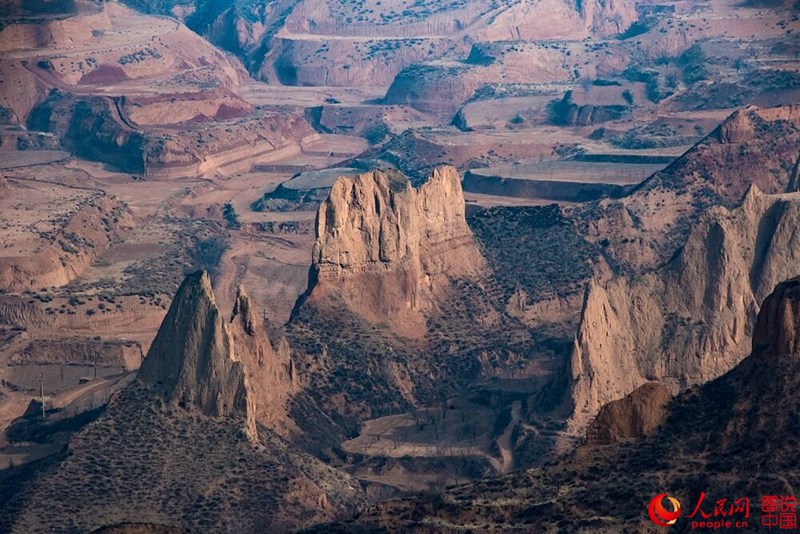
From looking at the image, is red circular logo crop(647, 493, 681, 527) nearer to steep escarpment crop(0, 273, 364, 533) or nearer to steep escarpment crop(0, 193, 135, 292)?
steep escarpment crop(0, 273, 364, 533)

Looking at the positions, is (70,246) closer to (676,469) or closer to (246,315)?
(246,315)

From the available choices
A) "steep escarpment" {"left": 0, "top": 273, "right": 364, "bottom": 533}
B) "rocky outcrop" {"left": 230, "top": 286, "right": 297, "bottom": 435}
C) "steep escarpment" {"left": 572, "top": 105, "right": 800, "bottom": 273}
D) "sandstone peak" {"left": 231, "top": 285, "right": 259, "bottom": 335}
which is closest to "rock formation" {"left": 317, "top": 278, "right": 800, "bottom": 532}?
"steep escarpment" {"left": 0, "top": 273, "right": 364, "bottom": 533}

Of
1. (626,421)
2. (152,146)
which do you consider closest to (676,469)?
(626,421)

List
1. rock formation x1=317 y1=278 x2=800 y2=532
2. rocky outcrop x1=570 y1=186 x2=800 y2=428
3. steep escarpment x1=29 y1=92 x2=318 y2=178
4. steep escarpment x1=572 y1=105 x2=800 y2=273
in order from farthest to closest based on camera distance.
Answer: steep escarpment x1=29 y1=92 x2=318 y2=178 → steep escarpment x1=572 y1=105 x2=800 y2=273 → rocky outcrop x1=570 y1=186 x2=800 y2=428 → rock formation x1=317 y1=278 x2=800 y2=532

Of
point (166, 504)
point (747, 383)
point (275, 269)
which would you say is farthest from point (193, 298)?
point (275, 269)

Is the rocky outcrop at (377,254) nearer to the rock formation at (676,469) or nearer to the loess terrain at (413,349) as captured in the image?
the loess terrain at (413,349)

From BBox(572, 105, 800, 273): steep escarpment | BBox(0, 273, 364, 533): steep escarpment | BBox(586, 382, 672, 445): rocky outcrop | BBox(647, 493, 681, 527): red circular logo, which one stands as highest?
BBox(572, 105, 800, 273): steep escarpment

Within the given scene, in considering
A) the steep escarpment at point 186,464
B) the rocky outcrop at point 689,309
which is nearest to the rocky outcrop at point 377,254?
the rocky outcrop at point 689,309
